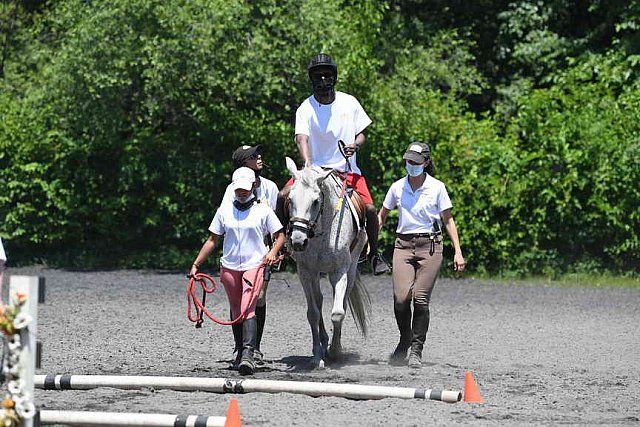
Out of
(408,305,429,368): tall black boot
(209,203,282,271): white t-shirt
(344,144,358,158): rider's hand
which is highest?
(344,144,358,158): rider's hand

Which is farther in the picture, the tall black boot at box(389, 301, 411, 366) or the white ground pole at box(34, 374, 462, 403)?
the tall black boot at box(389, 301, 411, 366)

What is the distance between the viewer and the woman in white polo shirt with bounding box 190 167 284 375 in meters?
10.2

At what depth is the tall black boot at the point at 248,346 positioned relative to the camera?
32.5 ft

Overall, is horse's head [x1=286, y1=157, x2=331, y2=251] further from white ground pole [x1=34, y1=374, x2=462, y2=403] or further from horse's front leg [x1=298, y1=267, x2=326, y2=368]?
white ground pole [x1=34, y1=374, x2=462, y2=403]

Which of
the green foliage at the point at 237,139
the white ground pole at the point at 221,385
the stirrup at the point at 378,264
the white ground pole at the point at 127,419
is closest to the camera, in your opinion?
the white ground pole at the point at 127,419

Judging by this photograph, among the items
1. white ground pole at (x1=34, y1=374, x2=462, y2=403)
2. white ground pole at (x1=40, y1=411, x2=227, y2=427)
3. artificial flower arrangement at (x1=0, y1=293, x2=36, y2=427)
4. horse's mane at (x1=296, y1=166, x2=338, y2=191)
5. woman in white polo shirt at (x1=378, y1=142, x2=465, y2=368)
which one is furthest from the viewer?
woman in white polo shirt at (x1=378, y1=142, x2=465, y2=368)

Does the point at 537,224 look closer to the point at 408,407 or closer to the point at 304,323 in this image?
the point at 304,323

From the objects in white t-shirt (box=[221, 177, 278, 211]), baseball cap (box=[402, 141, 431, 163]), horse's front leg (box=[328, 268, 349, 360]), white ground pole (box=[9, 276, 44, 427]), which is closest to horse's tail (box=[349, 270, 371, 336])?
horse's front leg (box=[328, 268, 349, 360])

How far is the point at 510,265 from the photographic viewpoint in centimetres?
2050

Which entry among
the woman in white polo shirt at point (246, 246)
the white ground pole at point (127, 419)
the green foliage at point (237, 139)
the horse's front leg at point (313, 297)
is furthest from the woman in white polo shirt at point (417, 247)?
the green foliage at point (237, 139)

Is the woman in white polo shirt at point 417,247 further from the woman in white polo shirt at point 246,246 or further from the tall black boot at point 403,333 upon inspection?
the woman in white polo shirt at point 246,246

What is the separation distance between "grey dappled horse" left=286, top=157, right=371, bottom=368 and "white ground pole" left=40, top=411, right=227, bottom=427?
11.1ft

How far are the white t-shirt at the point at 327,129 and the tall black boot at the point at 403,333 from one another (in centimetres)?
145

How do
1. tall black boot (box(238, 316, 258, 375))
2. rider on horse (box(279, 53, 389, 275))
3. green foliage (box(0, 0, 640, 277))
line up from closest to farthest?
tall black boot (box(238, 316, 258, 375)), rider on horse (box(279, 53, 389, 275)), green foliage (box(0, 0, 640, 277))
